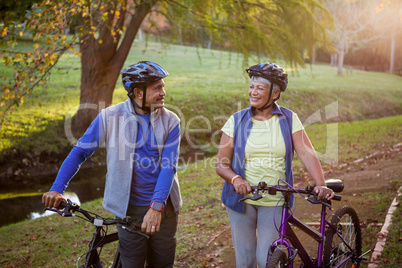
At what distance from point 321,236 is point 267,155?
0.93m

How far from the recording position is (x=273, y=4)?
11070 mm

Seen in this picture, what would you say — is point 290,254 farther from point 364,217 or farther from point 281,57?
point 281,57

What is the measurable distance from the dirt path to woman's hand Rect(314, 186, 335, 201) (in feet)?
6.69

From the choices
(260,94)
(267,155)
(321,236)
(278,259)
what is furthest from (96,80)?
(278,259)

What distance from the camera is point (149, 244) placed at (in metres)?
3.47

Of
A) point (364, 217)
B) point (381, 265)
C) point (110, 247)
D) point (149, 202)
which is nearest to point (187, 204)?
point (110, 247)

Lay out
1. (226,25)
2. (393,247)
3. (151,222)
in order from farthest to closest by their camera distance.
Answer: (226,25), (393,247), (151,222)

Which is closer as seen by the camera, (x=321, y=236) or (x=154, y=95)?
(x=154, y=95)

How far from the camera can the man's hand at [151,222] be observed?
3086mm

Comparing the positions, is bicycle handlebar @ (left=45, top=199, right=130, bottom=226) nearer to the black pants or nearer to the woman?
the black pants

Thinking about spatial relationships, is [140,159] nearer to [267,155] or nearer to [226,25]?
[267,155]

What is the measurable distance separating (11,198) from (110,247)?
5572 mm

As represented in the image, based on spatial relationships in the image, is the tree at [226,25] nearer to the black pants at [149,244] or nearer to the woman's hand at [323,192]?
the black pants at [149,244]

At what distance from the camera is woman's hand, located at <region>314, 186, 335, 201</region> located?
11.1 ft
